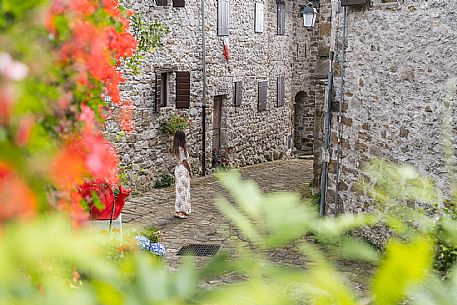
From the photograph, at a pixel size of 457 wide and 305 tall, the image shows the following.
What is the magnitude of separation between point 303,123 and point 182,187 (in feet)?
32.3

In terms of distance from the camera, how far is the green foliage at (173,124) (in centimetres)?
1209

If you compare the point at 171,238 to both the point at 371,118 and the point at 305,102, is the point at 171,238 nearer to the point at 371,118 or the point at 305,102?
the point at 371,118

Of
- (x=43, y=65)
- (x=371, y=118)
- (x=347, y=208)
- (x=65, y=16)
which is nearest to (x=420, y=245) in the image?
(x=43, y=65)

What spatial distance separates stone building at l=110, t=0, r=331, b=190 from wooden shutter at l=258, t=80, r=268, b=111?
0.03 meters

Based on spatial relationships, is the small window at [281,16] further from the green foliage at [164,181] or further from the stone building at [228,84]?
the green foliage at [164,181]

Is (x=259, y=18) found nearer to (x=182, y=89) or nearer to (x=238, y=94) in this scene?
(x=238, y=94)

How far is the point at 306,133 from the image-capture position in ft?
62.7

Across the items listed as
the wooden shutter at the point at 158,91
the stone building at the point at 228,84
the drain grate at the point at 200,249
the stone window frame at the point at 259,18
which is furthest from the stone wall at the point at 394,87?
the stone window frame at the point at 259,18

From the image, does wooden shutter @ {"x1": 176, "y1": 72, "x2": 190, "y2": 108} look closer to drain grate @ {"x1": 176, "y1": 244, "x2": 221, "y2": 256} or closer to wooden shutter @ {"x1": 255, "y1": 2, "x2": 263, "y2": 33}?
wooden shutter @ {"x1": 255, "y1": 2, "x2": 263, "y2": 33}

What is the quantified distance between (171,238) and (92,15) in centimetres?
710

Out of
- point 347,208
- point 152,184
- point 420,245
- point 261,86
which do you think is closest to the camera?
point 420,245

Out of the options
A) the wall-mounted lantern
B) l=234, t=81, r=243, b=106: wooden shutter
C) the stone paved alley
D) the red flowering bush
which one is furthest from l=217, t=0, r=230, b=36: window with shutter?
the red flowering bush

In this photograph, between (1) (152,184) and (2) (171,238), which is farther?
(1) (152,184)

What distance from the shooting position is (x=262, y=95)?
1662cm
